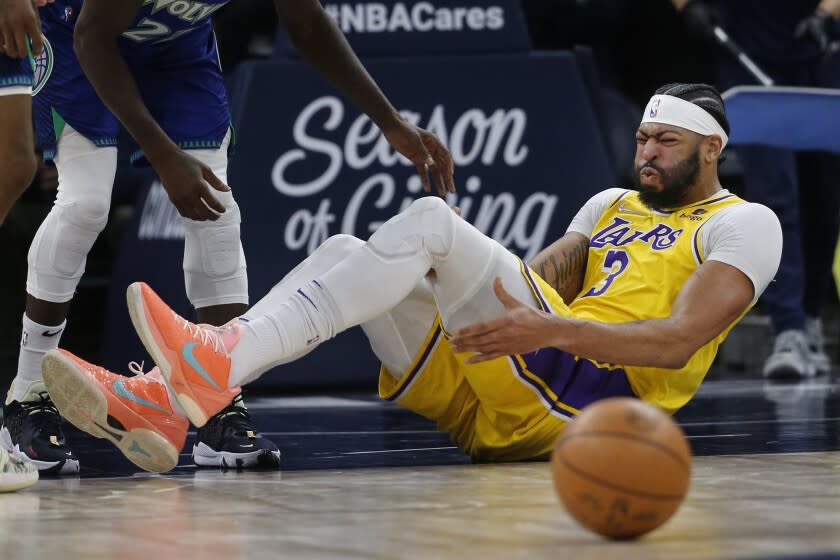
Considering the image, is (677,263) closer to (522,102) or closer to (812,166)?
(522,102)

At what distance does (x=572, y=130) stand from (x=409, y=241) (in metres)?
3.02

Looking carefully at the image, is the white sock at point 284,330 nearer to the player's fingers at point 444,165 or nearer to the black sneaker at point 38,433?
the black sneaker at point 38,433

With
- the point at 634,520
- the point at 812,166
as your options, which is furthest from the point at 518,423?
the point at 812,166

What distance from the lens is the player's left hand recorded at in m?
3.15

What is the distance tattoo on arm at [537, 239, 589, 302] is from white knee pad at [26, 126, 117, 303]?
117 cm

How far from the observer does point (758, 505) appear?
9.76 ft

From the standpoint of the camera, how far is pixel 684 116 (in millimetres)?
3887

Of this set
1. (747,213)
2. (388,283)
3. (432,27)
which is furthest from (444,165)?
(432,27)

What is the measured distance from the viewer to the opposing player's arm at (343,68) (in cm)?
411

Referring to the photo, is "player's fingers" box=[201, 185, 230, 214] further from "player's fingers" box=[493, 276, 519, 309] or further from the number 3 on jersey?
the number 3 on jersey

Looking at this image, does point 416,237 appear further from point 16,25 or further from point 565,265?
point 16,25

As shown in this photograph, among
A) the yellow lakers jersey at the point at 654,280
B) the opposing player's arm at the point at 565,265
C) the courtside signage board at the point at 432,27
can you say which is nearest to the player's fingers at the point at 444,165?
the opposing player's arm at the point at 565,265

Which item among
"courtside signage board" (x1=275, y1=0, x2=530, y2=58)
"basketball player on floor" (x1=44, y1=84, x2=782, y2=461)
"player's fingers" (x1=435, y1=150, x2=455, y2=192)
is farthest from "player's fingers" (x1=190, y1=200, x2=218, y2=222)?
"courtside signage board" (x1=275, y1=0, x2=530, y2=58)

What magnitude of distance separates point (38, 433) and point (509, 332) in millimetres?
1367
